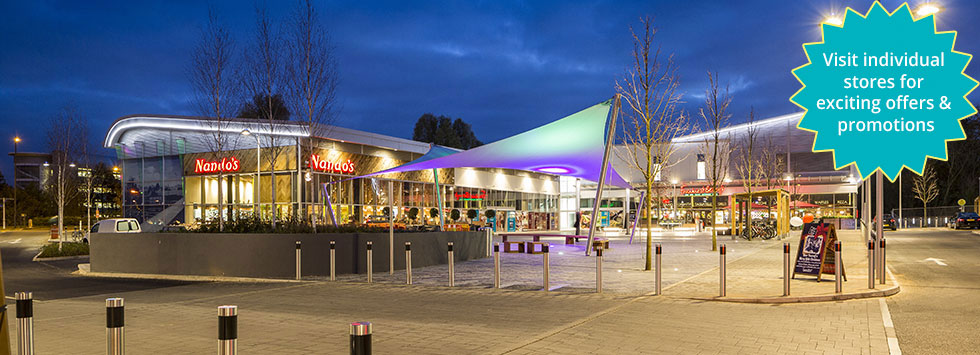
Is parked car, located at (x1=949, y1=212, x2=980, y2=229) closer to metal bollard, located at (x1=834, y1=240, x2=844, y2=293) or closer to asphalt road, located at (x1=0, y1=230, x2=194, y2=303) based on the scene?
metal bollard, located at (x1=834, y1=240, x2=844, y2=293)

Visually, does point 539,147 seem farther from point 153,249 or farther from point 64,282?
point 64,282

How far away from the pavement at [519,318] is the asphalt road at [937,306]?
0.08 feet

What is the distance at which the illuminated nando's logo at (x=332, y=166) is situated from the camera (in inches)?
1367

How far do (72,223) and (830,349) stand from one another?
72276 mm

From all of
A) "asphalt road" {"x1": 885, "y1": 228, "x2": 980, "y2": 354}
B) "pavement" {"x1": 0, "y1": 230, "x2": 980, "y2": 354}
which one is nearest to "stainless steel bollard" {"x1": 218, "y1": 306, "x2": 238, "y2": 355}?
"pavement" {"x1": 0, "y1": 230, "x2": 980, "y2": 354}

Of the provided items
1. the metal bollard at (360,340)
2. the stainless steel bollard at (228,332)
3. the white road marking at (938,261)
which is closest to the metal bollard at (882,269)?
the white road marking at (938,261)

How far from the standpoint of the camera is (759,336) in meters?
7.60

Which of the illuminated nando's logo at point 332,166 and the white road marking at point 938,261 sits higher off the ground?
the illuminated nando's logo at point 332,166

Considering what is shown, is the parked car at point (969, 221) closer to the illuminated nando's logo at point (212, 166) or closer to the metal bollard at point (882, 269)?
the metal bollard at point (882, 269)

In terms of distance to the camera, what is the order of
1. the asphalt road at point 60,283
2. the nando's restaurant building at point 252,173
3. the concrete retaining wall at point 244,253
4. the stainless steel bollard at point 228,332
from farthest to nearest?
the nando's restaurant building at point 252,173 → the concrete retaining wall at point 244,253 → the asphalt road at point 60,283 → the stainless steel bollard at point 228,332

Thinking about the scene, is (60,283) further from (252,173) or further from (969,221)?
(969,221)

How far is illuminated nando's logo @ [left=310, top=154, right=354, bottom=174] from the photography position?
114ft

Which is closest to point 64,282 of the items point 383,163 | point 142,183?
point 383,163

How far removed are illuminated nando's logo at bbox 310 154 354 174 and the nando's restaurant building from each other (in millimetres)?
55
